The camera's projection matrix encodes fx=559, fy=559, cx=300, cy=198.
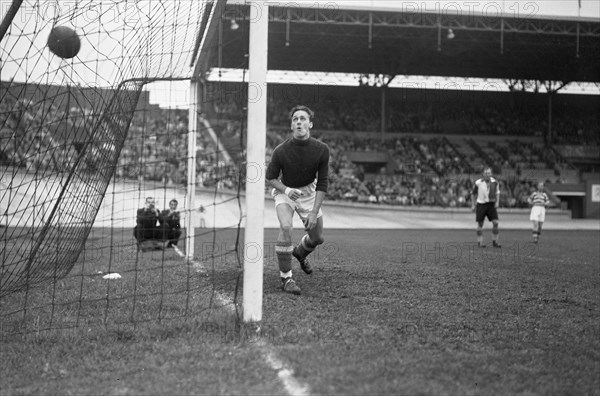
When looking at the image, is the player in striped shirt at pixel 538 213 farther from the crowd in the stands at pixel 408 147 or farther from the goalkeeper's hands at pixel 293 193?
the crowd in the stands at pixel 408 147

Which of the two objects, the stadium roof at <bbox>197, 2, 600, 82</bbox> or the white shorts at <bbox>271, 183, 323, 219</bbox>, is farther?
the stadium roof at <bbox>197, 2, 600, 82</bbox>

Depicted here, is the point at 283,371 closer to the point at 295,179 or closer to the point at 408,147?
the point at 295,179

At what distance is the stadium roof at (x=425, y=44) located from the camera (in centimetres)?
2794

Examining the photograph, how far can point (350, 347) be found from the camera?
3.87m

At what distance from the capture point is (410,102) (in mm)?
43250

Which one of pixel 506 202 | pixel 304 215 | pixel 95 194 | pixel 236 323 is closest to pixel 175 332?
pixel 236 323

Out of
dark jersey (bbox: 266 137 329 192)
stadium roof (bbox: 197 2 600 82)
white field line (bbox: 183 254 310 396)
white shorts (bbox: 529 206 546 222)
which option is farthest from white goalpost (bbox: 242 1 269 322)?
stadium roof (bbox: 197 2 600 82)

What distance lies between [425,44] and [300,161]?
95.2ft

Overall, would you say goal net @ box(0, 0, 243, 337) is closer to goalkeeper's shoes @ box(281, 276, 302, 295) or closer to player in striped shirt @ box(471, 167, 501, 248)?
goalkeeper's shoes @ box(281, 276, 302, 295)

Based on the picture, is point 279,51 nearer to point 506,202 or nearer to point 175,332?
point 506,202

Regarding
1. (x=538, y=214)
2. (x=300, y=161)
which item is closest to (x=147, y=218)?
(x=300, y=161)

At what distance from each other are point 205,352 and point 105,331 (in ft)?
3.63

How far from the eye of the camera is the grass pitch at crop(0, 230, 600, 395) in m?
3.24

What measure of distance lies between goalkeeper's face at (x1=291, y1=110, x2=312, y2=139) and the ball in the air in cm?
272
